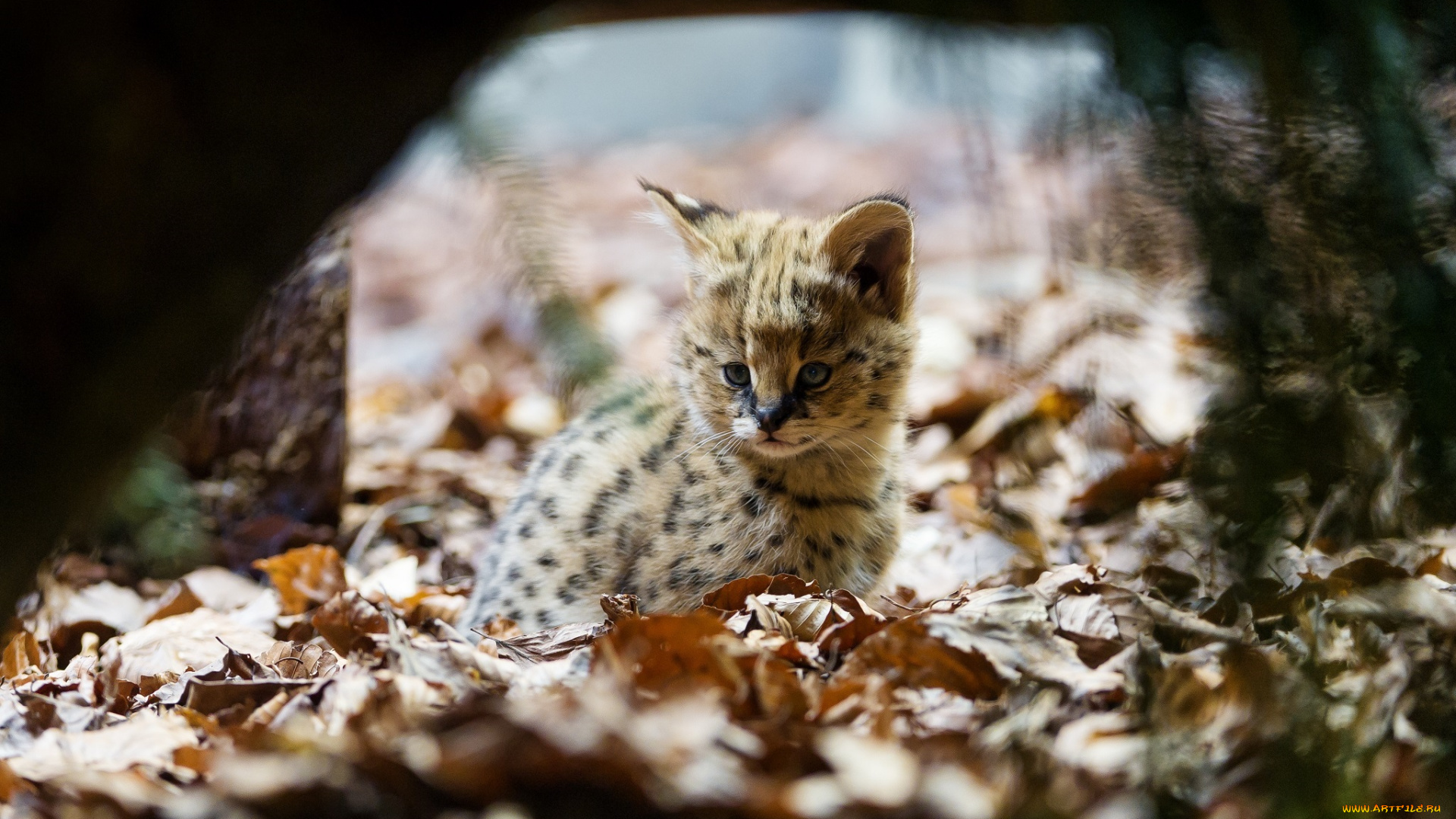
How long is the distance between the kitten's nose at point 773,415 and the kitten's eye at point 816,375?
5.8 inches

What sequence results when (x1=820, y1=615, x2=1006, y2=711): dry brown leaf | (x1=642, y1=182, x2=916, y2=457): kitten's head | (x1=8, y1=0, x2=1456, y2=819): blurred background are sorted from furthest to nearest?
(x1=642, y1=182, x2=916, y2=457): kitten's head
(x1=820, y1=615, x2=1006, y2=711): dry brown leaf
(x1=8, y1=0, x2=1456, y2=819): blurred background

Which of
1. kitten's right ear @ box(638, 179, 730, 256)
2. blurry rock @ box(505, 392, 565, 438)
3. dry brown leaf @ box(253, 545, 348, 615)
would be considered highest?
kitten's right ear @ box(638, 179, 730, 256)

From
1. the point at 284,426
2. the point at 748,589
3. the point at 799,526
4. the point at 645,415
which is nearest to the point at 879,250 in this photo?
the point at 799,526

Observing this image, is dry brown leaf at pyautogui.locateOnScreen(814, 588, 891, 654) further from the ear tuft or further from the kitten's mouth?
the ear tuft

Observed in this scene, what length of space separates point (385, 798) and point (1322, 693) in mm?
1630

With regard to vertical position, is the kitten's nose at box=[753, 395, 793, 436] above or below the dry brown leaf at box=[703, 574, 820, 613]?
above

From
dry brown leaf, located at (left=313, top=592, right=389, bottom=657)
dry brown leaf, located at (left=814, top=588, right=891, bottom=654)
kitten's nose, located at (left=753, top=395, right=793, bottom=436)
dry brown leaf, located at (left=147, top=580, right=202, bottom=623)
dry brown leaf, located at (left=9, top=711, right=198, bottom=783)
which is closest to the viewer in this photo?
dry brown leaf, located at (left=9, top=711, right=198, bottom=783)

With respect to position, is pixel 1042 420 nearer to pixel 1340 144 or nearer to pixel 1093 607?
pixel 1093 607

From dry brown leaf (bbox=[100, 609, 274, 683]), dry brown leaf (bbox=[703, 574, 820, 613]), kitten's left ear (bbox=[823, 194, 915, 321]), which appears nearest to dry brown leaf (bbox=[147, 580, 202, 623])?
dry brown leaf (bbox=[100, 609, 274, 683])

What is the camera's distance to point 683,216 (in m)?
4.09

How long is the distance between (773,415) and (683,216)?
90cm

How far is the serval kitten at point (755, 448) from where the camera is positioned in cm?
377

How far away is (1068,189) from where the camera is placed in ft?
6.41

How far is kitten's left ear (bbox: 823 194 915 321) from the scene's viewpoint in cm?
372
